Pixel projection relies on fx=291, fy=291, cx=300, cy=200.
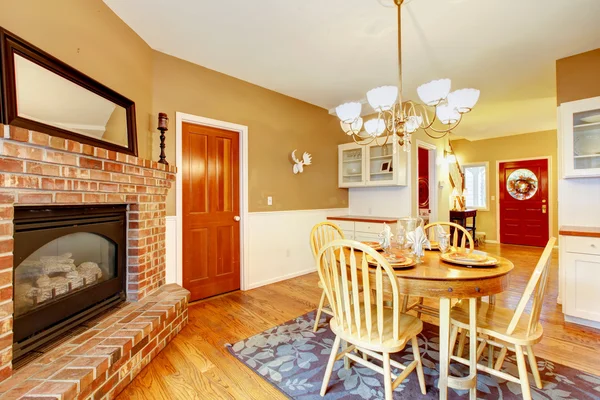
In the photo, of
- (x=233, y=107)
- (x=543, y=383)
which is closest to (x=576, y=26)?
(x=543, y=383)

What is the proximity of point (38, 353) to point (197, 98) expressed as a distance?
2.49 m

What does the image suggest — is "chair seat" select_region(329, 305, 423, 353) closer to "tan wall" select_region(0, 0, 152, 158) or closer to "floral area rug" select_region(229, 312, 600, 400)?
"floral area rug" select_region(229, 312, 600, 400)

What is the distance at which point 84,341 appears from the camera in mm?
1667

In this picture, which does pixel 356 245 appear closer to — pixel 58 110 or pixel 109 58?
pixel 58 110

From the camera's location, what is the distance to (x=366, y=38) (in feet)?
8.54

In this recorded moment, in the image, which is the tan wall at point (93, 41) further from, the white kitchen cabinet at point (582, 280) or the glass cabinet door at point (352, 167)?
the white kitchen cabinet at point (582, 280)

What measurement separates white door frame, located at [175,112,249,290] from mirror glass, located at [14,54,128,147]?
69 cm

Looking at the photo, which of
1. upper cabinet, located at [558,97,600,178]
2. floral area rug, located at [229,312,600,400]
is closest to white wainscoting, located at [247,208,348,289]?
floral area rug, located at [229,312,600,400]

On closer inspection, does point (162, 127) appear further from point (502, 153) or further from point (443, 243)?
point (502, 153)

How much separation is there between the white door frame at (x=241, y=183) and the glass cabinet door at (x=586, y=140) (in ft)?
11.1

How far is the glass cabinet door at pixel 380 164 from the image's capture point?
423cm

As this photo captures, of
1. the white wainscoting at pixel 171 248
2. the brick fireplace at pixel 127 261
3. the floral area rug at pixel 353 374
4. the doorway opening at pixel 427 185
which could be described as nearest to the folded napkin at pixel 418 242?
the floral area rug at pixel 353 374

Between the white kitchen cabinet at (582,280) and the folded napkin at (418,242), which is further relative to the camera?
Answer: the white kitchen cabinet at (582,280)

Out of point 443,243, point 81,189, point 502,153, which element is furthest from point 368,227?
point 502,153
